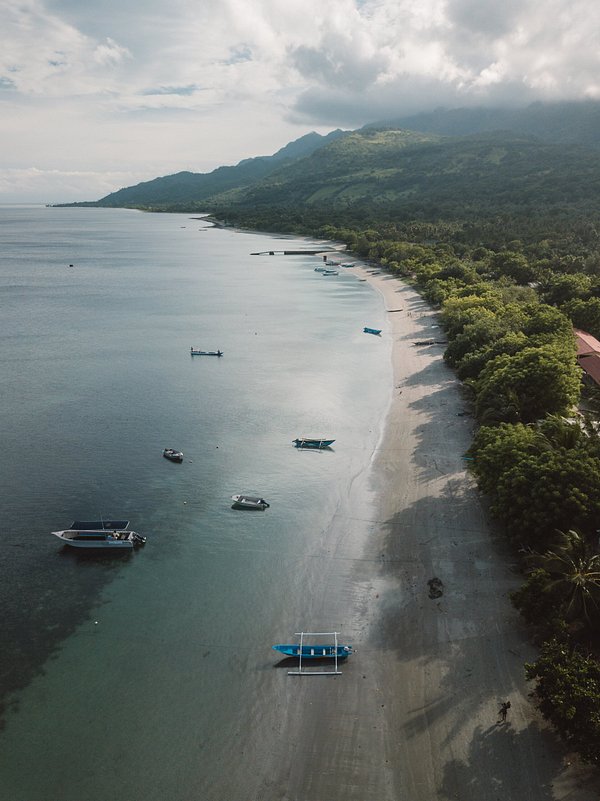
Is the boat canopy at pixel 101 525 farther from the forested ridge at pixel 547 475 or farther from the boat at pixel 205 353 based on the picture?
the boat at pixel 205 353

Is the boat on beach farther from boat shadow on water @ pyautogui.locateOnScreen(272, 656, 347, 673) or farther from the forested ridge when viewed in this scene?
boat shadow on water @ pyautogui.locateOnScreen(272, 656, 347, 673)

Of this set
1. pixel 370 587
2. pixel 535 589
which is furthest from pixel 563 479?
pixel 370 587

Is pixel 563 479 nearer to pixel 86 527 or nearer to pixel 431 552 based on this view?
pixel 431 552

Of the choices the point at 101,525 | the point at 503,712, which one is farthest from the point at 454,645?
the point at 101,525

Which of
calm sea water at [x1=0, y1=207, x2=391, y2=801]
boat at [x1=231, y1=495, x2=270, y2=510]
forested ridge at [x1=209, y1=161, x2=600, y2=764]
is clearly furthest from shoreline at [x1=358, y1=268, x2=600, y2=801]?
boat at [x1=231, y1=495, x2=270, y2=510]

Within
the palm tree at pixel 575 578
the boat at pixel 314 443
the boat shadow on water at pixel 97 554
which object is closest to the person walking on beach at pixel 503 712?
the palm tree at pixel 575 578

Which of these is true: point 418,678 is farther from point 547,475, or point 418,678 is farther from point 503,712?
point 547,475
